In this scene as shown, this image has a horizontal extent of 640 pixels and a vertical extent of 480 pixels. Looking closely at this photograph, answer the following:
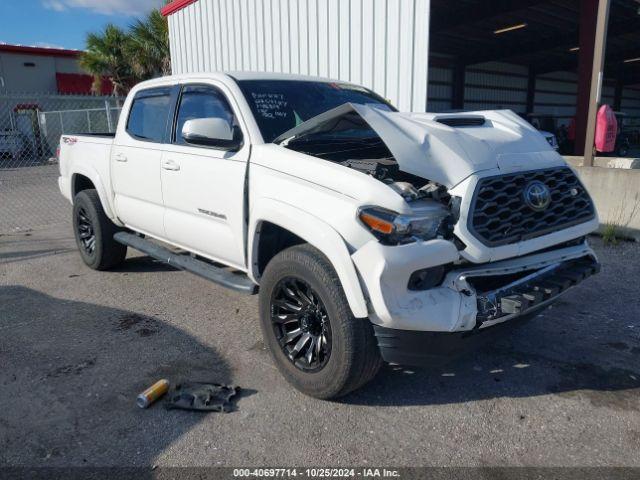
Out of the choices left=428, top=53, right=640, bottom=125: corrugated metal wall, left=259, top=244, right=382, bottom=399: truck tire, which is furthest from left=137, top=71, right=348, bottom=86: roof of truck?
left=428, top=53, right=640, bottom=125: corrugated metal wall

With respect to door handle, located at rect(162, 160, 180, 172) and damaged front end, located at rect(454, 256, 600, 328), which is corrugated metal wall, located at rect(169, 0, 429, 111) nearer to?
door handle, located at rect(162, 160, 180, 172)

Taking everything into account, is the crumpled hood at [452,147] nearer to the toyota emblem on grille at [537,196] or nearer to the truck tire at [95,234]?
the toyota emblem on grille at [537,196]

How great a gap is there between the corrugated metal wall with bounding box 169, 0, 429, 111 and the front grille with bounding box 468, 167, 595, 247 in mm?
4998

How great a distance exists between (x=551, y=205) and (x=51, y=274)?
5.23 metres

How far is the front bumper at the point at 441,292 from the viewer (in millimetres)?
2576

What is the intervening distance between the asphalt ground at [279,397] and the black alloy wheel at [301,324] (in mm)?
266

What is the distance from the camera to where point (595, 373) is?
3.44 meters

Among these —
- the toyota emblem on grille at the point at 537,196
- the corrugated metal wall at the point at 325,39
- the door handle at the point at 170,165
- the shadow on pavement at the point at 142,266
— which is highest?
the corrugated metal wall at the point at 325,39

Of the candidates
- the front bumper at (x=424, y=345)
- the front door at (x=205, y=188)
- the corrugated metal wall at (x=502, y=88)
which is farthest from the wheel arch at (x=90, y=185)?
→ the corrugated metal wall at (x=502, y=88)

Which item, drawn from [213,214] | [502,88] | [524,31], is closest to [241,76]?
[213,214]

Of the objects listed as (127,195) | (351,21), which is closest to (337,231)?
(127,195)

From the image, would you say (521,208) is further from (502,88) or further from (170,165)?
(502,88)

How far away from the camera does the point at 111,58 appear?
24.2 metres

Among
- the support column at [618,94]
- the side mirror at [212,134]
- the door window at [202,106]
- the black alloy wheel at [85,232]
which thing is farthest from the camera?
the support column at [618,94]
